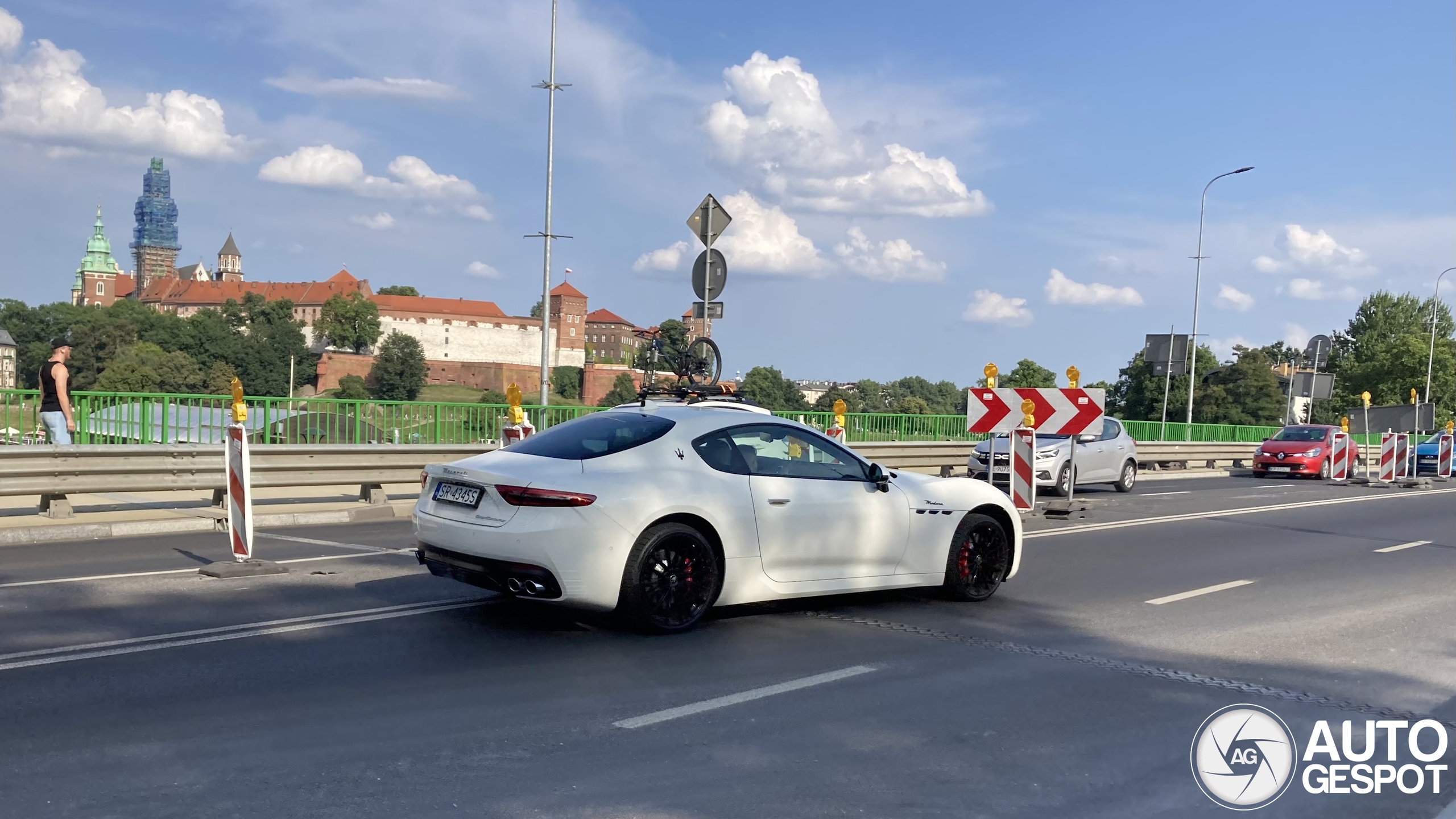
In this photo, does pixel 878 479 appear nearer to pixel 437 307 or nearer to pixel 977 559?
pixel 977 559

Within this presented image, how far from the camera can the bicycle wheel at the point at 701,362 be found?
53.0 ft

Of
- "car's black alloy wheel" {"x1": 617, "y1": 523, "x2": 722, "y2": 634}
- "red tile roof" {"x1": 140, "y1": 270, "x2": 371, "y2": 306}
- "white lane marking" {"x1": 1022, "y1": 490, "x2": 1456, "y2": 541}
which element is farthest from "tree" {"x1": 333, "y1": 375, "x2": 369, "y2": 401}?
"car's black alloy wheel" {"x1": 617, "y1": 523, "x2": 722, "y2": 634}

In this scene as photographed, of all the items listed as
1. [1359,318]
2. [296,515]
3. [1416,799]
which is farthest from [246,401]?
[1359,318]

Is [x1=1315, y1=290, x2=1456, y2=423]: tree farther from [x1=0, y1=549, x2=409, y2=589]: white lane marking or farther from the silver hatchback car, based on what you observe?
[x1=0, y1=549, x2=409, y2=589]: white lane marking

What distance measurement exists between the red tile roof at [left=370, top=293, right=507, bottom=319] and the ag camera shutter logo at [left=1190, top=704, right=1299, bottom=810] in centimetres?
16940

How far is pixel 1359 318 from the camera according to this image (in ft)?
385

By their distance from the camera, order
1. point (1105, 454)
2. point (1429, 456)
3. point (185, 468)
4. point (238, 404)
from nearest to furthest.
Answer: point (238, 404), point (185, 468), point (1105, 454), point (1429, 456)

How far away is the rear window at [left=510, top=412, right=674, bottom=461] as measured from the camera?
23.3 feet

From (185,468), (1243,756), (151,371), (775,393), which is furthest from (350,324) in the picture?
(1243,756)

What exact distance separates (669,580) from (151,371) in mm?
87338

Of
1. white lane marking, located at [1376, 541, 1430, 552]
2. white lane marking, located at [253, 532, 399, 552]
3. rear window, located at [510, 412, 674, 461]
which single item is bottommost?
white lane marking, located at [253, 532, 399, 552]

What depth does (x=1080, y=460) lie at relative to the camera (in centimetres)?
2159

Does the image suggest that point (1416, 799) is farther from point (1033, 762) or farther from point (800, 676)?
point (800, 676)

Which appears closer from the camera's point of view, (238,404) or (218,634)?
(218,634)
